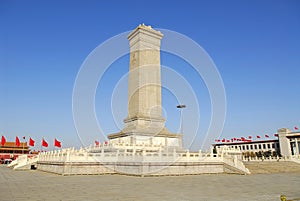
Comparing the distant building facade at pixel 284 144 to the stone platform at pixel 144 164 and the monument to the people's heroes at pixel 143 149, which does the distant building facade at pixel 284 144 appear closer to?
the monument to the people's heroes at pixel 143 149

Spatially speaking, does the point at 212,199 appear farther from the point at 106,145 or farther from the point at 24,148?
the point at 24,148

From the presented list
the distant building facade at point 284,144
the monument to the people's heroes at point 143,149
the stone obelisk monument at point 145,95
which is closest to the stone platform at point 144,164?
the monument to the people's heroes at point 143,149

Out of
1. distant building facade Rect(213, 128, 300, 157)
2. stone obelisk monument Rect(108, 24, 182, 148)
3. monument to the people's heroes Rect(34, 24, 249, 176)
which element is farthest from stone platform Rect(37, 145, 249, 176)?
distant building facade Rect(213, 128, 300, 157)

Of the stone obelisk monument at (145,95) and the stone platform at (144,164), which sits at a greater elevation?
the stone obelisk monument at (145,95)

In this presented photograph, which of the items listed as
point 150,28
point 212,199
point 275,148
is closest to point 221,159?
point 212,199

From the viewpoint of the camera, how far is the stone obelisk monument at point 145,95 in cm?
2723

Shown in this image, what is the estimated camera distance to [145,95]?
29.1 metres

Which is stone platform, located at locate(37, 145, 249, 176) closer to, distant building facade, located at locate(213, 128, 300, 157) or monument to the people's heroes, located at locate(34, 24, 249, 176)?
monument to the people's heroes, located at locate(34, 24, 249, 176)

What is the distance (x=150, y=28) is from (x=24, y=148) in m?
45.7

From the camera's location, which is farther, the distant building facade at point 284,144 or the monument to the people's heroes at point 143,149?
the distant building facade at point 284,144

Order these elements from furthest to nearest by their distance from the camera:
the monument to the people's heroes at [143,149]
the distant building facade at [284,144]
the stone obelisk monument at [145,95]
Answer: the distant building facade at [284,144], the stone obelisk monument at [145,95], the monument to the people's heroes at [143,149]

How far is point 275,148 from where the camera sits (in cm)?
6228

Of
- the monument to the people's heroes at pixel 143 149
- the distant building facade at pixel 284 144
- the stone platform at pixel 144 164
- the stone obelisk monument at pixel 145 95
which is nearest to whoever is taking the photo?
the stone platform at pixel 144 164

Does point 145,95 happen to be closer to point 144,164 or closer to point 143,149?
point 143,149
